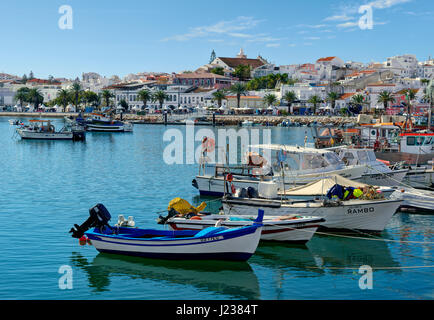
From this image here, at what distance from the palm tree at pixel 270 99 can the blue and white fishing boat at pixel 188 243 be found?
136688mm

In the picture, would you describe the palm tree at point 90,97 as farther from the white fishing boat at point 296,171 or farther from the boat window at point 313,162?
the boat window at point 313,162

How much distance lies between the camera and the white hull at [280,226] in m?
19.2

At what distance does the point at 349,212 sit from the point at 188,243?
735 cm

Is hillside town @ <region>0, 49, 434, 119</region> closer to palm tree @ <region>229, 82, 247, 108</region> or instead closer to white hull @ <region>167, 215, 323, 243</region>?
palm tree @ <region>229, 82, 247, 108</region>

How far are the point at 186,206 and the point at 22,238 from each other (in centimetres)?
687

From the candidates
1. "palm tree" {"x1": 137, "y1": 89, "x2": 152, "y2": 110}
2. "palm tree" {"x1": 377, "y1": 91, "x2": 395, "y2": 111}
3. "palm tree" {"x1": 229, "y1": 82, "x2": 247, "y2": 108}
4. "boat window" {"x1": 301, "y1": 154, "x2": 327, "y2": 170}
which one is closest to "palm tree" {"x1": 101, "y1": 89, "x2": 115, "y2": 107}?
"palm tree" {"x1": 137, "y1": 89, "x2": 152, "y2": 110}

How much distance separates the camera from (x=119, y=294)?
49.3ft

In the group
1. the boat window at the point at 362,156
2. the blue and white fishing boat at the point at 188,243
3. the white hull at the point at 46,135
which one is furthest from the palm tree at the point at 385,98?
the blue and white fishing boat at the point at 188,243

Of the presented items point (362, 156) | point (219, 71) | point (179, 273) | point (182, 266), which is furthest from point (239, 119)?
point (179, 273)

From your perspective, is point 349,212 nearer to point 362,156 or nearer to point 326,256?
point 326,256

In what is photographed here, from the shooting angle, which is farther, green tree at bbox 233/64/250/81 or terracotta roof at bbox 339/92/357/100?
green tree at bbox 233/64/250/81

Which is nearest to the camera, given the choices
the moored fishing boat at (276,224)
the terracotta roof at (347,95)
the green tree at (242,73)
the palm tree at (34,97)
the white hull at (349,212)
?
the moored fishing boat at (276,224)

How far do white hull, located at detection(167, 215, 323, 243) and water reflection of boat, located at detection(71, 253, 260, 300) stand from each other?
2086mm

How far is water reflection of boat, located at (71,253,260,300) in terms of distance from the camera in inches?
614
